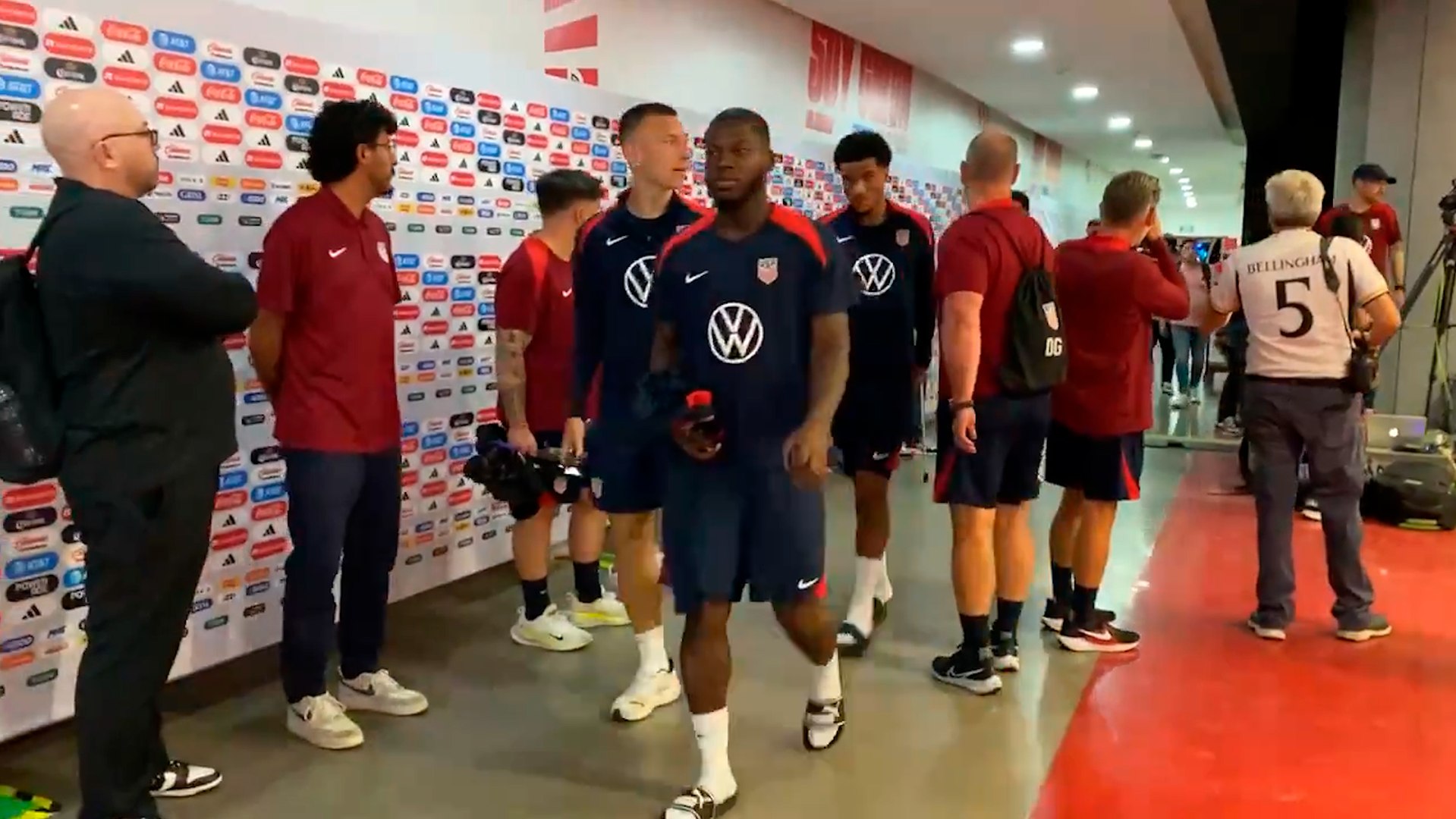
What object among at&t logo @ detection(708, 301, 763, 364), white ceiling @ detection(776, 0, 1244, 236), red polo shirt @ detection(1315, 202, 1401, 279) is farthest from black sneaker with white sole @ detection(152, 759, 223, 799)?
red polo shirt @ detection(1315, 202, 1401, 279)

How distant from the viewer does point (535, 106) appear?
4539mm

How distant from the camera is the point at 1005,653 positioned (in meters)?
3.59

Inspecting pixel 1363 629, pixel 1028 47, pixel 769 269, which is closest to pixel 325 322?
pixel 769 269

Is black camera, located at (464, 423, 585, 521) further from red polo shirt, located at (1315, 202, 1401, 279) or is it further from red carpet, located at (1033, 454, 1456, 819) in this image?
red polo shirt, located at (1315, 202, 1401, 279)

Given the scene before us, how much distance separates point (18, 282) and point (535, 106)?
2.52m

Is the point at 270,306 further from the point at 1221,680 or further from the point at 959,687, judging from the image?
the point at 1221,680

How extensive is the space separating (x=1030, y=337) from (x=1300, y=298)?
1.20 metres

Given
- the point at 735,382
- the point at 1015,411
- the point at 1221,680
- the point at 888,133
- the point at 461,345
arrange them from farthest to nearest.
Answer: the point at 888,133, the point at 461,345, the point at 1221,680, the point at 1015,411, the point at 735,382

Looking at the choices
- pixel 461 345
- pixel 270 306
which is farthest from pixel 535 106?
pixel 270 306

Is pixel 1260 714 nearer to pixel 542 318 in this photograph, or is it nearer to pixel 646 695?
pixel 646 695

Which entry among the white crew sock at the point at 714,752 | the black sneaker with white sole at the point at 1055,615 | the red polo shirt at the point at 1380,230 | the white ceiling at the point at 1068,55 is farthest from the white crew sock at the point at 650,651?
the red polo shirt at the point at 1380,230

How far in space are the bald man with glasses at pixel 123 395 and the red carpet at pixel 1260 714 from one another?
2.08m

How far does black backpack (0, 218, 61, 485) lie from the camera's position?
2.29 meters

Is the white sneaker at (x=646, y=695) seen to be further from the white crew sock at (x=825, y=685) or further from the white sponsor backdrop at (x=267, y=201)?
the white sponsor backdrop at (x=267, y=201)
